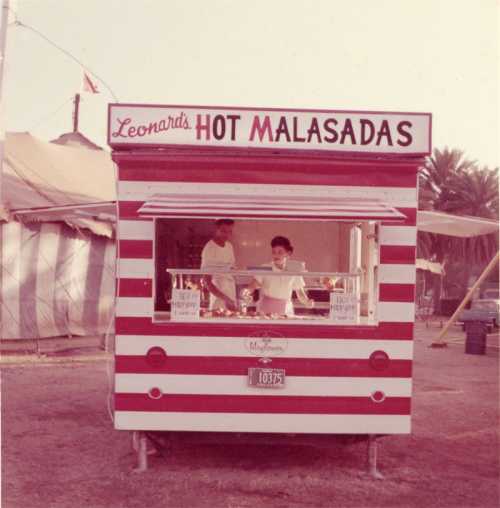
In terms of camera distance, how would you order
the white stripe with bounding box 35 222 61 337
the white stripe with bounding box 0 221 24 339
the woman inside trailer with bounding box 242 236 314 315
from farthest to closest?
the white stripe with bounding box 35 222 61 337, the white stripe with bounding box 0 221 24 339, the woman inside trailer with bounding box 242 236 314 315

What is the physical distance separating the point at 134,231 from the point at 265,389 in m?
1.55

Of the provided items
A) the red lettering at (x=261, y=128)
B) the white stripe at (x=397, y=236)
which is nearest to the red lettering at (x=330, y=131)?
the red lettering at (x=261, y=128)

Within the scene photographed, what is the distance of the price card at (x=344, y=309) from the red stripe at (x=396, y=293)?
215 millimetres

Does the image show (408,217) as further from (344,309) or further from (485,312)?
(485,312)

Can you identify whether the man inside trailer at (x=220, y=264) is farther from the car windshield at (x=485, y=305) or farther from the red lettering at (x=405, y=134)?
the car windshield at (x=485, y=305)

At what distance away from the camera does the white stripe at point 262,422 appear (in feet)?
17.9

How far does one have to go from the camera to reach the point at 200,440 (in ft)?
18.7

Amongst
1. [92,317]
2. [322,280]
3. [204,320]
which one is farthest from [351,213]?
[92,317]

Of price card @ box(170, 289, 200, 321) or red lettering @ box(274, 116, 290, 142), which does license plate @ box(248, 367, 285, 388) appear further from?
red lettering @ box(274, 116, 290, 142)

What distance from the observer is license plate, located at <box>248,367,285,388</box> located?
548 cm

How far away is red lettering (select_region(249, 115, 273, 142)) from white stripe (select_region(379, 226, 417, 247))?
1.13 metres

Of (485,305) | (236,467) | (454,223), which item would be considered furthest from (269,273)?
(485,305)

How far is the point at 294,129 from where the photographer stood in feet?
18.3

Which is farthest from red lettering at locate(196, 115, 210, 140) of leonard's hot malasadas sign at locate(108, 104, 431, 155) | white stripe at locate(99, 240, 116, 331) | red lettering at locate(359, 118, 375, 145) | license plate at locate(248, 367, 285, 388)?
white stripe at locate(99, 240, 116, 331)
